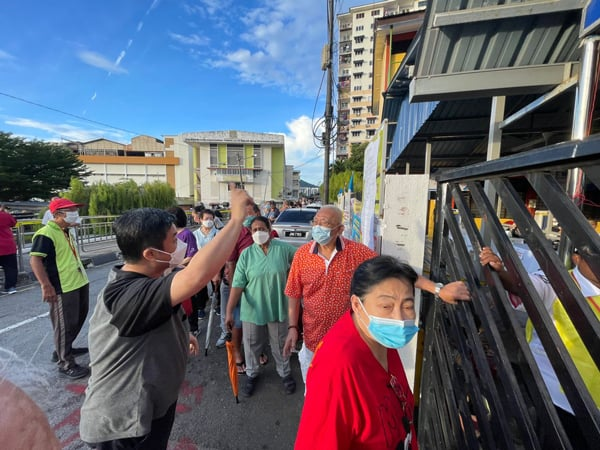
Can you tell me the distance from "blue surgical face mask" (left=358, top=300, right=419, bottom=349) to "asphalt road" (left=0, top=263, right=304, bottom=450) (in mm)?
1646

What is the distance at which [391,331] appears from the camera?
1278mm

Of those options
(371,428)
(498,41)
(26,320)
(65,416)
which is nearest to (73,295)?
(65,416)

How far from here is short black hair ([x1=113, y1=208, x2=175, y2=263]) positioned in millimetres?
1418

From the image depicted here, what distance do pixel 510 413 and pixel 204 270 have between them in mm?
1303

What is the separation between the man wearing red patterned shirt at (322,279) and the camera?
2.30 metres

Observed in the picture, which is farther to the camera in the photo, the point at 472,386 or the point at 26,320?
the point at 26,320

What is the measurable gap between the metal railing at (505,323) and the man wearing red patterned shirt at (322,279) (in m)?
0.68

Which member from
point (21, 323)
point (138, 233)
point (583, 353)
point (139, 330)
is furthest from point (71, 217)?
point (583, 353)

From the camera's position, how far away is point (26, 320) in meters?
4.36

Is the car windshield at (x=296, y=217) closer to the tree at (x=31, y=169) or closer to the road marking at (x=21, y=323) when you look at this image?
the road marking at (x=21, y=323)

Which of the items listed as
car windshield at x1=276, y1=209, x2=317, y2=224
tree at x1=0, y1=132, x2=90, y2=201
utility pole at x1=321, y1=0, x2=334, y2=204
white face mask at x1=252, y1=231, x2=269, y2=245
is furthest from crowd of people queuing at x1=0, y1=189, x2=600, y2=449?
tree at x1=0, y1=132, x2=90, y2=201

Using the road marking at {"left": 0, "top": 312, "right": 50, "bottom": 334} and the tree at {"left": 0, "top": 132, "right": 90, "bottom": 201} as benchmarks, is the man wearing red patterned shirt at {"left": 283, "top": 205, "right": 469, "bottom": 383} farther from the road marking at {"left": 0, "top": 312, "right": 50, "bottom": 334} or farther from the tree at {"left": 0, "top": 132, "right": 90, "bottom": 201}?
the tree at {"left": 0, "top": 132, "right": 90, "bottom": 201}

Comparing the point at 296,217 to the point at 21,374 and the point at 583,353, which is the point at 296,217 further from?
the point at 21,374

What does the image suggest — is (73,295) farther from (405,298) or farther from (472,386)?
(472,386)
